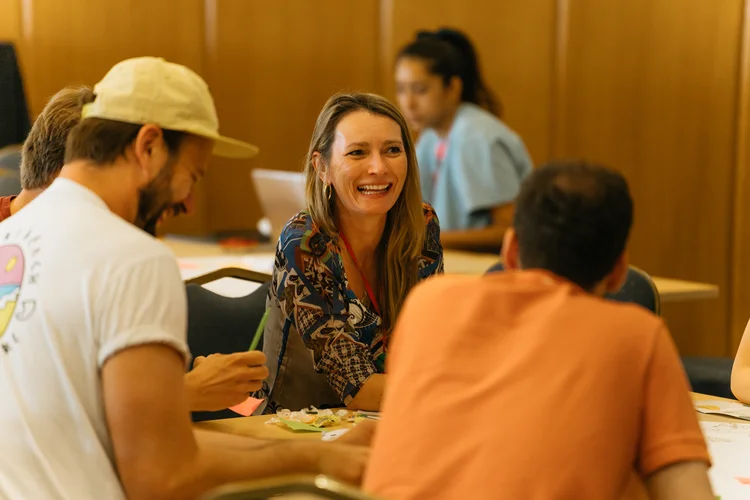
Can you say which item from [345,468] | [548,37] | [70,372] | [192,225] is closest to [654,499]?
[345,468]

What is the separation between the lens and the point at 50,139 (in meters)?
2.04

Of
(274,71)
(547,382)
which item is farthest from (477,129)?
(547,382)

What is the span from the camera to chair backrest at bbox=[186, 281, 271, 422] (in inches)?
105

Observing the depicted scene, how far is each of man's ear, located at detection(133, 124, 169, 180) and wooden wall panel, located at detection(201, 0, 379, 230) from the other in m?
3.95

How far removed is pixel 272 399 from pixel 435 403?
1.24 meters

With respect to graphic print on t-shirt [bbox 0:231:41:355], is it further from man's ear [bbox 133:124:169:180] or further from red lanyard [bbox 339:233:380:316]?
red lanyard [bbox 339:233:380:316]

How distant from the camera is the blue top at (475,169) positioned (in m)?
4.48

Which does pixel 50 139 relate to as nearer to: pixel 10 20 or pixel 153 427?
pixel 153 427

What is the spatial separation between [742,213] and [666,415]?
5.41 meters

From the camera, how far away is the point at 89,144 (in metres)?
1.58

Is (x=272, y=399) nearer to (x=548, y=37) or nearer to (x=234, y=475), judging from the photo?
(x=234, y=475)

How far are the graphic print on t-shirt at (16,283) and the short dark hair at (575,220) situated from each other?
707 millimetres

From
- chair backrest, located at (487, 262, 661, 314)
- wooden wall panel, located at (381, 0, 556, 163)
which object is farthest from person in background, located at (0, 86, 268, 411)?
wooden wall panel, located at (381, 0, 556, 163)

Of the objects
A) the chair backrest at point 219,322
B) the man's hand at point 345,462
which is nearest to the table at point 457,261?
the chair backrest at point 219,322
